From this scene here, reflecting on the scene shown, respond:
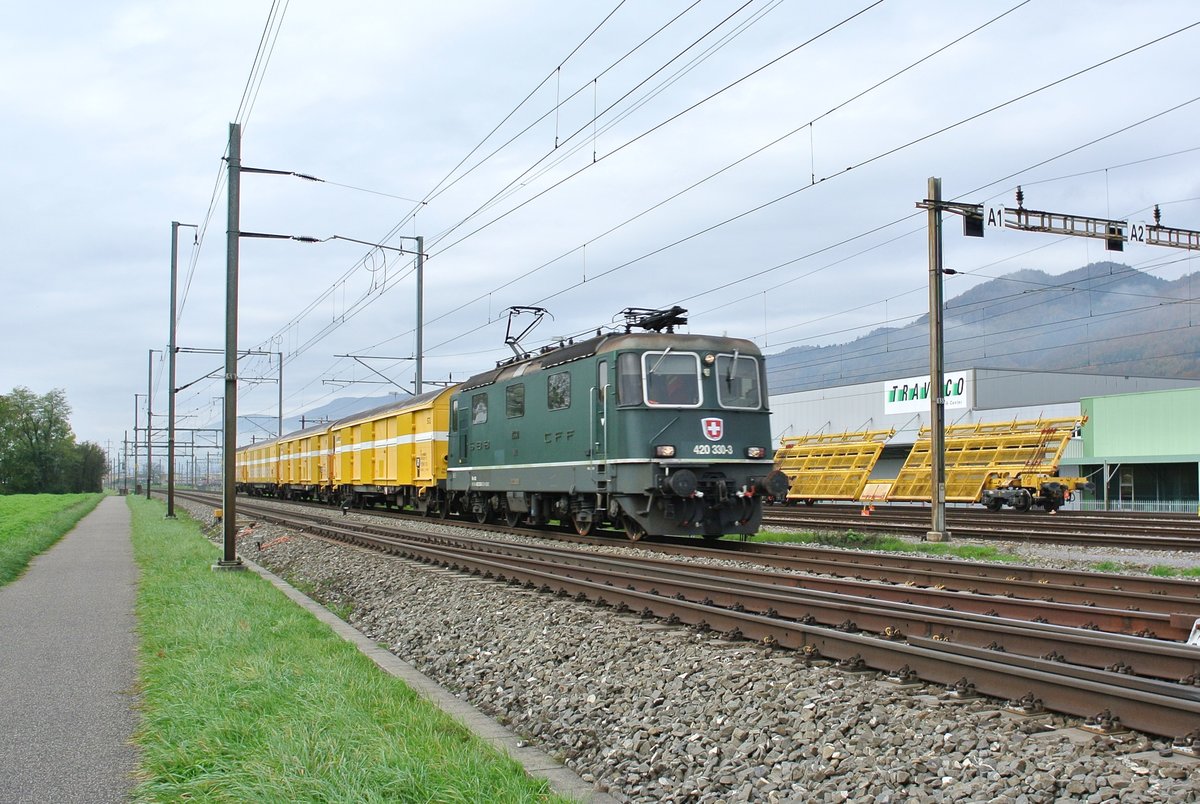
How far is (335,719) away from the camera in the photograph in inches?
214

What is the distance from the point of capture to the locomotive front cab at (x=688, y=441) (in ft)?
50.6

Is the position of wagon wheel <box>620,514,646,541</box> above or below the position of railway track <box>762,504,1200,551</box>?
above

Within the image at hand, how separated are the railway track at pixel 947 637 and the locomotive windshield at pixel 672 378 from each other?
4.19 meters

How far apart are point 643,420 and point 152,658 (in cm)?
894

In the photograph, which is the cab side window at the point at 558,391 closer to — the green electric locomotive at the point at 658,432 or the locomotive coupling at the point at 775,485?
the green electric locomotive at the point at 658,432

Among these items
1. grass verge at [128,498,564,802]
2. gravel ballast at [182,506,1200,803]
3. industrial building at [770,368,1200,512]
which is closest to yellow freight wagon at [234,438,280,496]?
industrial building at [770,368,1200,512]

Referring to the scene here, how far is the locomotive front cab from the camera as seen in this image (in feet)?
50.6

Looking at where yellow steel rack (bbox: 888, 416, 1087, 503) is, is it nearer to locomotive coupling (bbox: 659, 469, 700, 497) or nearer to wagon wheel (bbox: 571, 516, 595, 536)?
wagon wheel (bbox: 571, 516, 595, 536)

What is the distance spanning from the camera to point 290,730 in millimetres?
5176

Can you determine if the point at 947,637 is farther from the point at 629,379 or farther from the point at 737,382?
the point at 737,382

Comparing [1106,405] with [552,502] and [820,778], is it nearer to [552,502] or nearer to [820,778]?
[552,502]

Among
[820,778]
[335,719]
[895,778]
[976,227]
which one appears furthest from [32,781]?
[976,227]

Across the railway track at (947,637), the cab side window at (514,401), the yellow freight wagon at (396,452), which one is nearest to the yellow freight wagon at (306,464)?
the yellow freight wagon at (396,452)

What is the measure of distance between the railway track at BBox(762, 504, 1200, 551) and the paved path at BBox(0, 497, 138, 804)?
14.2 m
